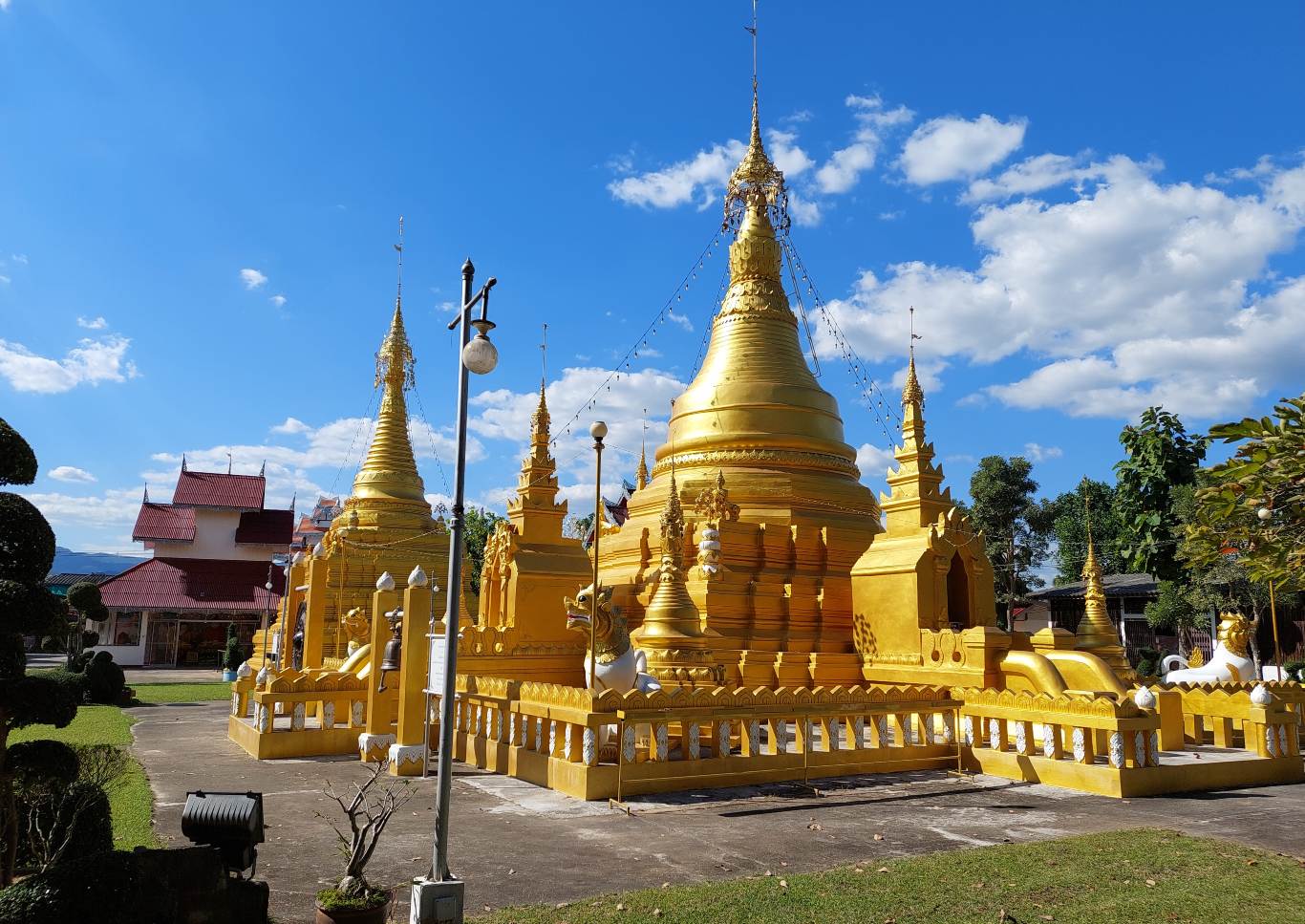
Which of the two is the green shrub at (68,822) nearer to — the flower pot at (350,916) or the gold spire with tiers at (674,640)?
the flower pot at (350,916)

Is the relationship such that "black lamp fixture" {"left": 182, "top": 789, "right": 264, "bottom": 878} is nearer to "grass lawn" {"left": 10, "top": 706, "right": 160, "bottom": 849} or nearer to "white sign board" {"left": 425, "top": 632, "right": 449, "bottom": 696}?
"grass lawn" {"left": 10, "top": 706, "right": 160, "bottom": 849}

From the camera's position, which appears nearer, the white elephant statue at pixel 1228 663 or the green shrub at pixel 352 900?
the green shrub at pixel 352 900

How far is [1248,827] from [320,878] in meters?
10.1

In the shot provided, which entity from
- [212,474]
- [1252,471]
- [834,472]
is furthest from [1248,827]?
[212,474]

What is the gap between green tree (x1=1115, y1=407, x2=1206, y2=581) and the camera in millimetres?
43312

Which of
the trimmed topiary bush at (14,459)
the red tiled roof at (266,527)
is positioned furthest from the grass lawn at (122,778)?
the red tiled roof at (266,527)

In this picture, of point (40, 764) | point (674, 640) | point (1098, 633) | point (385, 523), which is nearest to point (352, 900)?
point (40, 764)

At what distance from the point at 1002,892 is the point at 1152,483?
4262 cm

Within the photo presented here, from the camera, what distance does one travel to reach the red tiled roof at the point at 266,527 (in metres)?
58.6

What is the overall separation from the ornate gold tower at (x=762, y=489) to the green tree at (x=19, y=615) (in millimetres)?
16840

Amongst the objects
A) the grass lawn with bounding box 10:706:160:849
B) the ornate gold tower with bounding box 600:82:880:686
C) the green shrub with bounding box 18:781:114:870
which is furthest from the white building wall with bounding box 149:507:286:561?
the green shrub with bounding box 18:781:114:870

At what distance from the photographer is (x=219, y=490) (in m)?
59.2

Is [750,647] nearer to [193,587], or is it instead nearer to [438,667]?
[438,667]

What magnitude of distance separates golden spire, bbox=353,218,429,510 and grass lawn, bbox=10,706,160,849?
58.2ft
